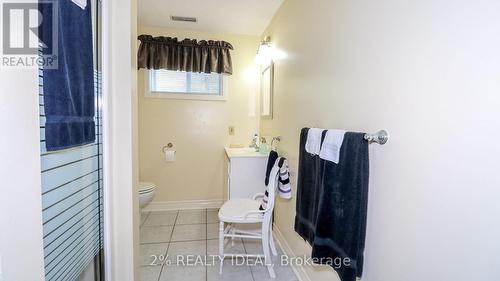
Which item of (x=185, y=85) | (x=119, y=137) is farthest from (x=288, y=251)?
(x=185, y=85)

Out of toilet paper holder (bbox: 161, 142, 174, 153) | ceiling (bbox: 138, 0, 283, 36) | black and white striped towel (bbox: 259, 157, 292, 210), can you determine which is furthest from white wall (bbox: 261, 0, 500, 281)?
toilet paper holder (bbox: 161, 142, 174, 153)

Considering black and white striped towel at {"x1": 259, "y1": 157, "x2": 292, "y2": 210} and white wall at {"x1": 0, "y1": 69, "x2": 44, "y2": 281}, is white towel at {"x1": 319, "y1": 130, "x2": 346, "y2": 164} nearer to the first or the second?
black and white striped towel at {"x1": 259, "y1": 157, "x2": 292, "y2": 210}

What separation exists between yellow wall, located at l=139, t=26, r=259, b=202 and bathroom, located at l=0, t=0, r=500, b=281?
2.34ft

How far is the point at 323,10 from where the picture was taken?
1.51 meters

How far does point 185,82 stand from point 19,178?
2.75 meters

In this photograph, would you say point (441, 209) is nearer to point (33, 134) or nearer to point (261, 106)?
point (33, 134)

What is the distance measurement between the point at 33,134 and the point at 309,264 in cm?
177

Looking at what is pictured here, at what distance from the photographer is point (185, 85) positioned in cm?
319

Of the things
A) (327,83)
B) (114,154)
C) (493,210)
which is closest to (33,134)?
(114,154)

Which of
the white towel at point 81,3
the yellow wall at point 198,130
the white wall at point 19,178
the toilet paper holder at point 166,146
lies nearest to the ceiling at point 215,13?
the yellow wall at point 198,130

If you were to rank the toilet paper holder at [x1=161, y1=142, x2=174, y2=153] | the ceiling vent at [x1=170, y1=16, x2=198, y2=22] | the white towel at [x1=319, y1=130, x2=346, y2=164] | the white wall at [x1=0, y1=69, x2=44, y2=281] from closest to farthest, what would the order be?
the white wall at [x1=0, y1=69, x2=44, y2=281] < the white towel at [x1=319, y1=130, x2=346, y2=164] < the ceiling vent at [x1=170, y1=16, x2=198, y2=22] < the toilet paper holder at [x1=161, y1=142, x2=174, y2=153]

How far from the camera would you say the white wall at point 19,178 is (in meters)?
0.57

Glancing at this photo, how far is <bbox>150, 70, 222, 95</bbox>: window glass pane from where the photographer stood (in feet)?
10.2

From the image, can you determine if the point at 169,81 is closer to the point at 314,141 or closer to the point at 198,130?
the point at 198,130
